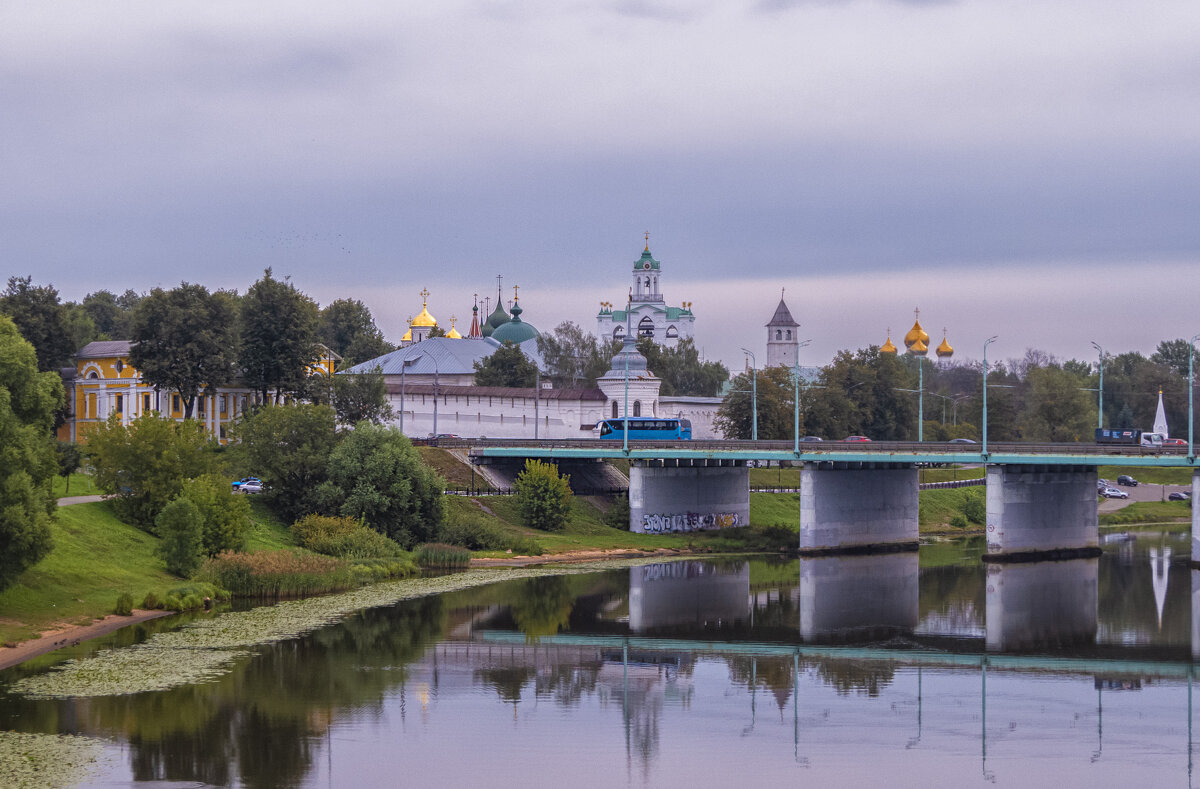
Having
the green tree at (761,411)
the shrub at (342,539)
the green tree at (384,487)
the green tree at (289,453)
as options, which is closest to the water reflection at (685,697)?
the shrub at (342,539)

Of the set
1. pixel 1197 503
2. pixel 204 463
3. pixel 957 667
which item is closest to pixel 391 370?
pixel 204 463

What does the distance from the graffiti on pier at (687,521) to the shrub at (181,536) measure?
3805cm

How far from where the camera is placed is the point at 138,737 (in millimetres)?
36375

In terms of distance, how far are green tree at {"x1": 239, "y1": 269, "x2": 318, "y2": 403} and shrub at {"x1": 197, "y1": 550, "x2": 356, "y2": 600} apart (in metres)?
37.0

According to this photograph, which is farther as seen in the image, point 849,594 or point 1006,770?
point 849,594

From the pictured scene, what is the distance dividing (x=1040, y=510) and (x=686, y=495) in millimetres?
22966

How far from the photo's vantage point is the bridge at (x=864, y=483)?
3282 inches

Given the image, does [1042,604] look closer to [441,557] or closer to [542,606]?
[542,606]

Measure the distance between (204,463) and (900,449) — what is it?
133 feet

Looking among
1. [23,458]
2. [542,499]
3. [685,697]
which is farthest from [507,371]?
[685,697]

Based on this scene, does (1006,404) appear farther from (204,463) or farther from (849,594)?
(204,463)

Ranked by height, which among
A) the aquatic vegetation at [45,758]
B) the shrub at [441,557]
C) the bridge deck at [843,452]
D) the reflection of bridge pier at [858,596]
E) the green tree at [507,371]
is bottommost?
the reflection of bridge pier at [858,596]

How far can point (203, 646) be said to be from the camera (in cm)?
4884

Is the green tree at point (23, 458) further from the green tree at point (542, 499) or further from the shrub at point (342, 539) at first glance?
the green tree at point (542, 499)
